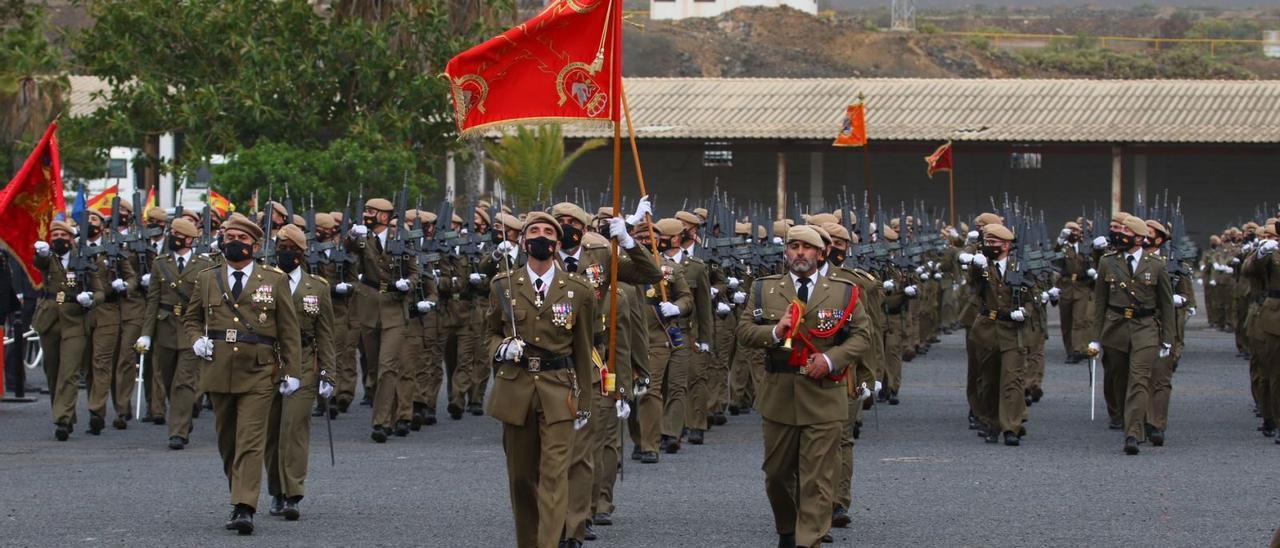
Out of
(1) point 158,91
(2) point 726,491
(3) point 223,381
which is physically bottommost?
(2) point 726,491

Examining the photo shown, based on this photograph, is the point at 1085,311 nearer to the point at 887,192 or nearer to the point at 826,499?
the point at 826,499

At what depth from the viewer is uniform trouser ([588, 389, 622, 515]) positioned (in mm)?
11000

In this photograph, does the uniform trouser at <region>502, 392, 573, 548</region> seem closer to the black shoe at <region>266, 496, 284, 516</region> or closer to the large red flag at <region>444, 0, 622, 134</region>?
the large red flag at <region>444, 0, 622, 134</region>

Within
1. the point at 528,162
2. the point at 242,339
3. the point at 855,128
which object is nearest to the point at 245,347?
the point at 242,339

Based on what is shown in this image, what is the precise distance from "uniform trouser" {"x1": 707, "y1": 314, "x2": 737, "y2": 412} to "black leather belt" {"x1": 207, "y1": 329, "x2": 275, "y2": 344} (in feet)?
21.0

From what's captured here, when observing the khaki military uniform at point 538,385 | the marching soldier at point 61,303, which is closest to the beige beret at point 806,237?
the khaki military uniform at point 538,385

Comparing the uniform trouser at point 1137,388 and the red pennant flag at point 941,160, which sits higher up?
the red pennant flag at point 941,160

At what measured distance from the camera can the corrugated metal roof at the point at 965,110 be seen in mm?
45312

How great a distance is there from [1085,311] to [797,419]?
1437 cm

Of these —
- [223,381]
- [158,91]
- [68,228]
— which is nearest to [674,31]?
[158,91]

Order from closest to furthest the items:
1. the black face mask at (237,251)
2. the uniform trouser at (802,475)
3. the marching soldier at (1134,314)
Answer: the uniform trouser at (802,475), the black face mask at (237,251), the marching soldier at (1134,314)

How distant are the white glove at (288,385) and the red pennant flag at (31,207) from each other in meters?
6.18

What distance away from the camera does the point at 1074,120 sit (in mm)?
47094

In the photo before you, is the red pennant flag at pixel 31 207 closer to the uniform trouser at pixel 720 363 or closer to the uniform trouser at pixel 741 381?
the uniform trouser at pixel 720 363
